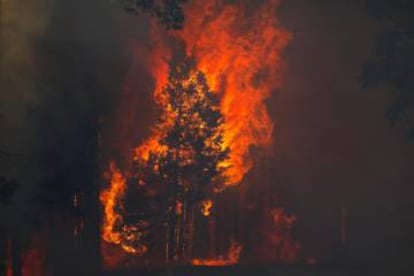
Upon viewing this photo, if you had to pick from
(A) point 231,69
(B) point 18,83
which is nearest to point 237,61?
(A) point 231,69

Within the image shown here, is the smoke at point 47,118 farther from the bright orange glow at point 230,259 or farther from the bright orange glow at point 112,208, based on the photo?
the bright orange glow at point 230,259

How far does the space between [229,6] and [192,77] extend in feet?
17.9

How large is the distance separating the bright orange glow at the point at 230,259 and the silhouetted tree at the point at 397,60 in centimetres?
1160

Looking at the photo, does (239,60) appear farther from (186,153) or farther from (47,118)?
(47,118)

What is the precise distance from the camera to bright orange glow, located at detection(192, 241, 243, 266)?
30.4 metres

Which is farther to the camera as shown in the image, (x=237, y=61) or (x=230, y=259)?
(x=237, y=61)

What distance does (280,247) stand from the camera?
31.6 metres

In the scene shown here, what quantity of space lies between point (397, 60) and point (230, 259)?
13.7 meters

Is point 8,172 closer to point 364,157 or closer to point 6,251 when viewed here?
point 6,251

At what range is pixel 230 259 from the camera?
31.0 metres

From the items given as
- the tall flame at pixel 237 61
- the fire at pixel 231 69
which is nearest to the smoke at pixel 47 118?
the fire at pixel 231 69

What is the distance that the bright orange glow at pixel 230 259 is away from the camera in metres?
30.4

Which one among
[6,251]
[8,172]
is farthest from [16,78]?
[6,251]

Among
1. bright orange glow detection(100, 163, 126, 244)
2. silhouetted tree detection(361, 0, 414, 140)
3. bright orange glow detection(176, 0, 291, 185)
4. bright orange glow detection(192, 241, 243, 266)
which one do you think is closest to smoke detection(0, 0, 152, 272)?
bright orange glow detection(100, 163, 126, 244)
